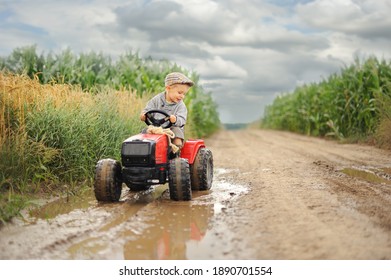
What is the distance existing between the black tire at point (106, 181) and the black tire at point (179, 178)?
635mm

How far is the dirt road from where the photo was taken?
133 inches

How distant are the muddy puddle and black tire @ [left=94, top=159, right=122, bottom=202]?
0.33 feet

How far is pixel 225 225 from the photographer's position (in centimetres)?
412

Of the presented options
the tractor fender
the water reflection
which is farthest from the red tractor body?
the tractor fender

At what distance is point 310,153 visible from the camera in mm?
10852

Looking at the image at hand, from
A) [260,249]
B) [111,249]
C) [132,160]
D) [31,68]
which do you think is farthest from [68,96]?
[31,68]

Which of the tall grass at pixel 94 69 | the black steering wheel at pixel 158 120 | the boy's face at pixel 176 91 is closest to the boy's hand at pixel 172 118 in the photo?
the black steering wheel at pixel 158 120

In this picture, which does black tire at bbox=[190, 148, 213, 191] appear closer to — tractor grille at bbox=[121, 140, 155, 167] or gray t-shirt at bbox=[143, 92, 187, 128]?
gray t-shirt at bbox=[143, 92, 187, 128]

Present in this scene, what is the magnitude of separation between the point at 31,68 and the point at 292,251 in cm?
1074

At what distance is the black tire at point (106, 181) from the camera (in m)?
5.12

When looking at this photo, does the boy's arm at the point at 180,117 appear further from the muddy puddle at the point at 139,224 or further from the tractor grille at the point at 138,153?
the muddy puddle at the point at 139,224
